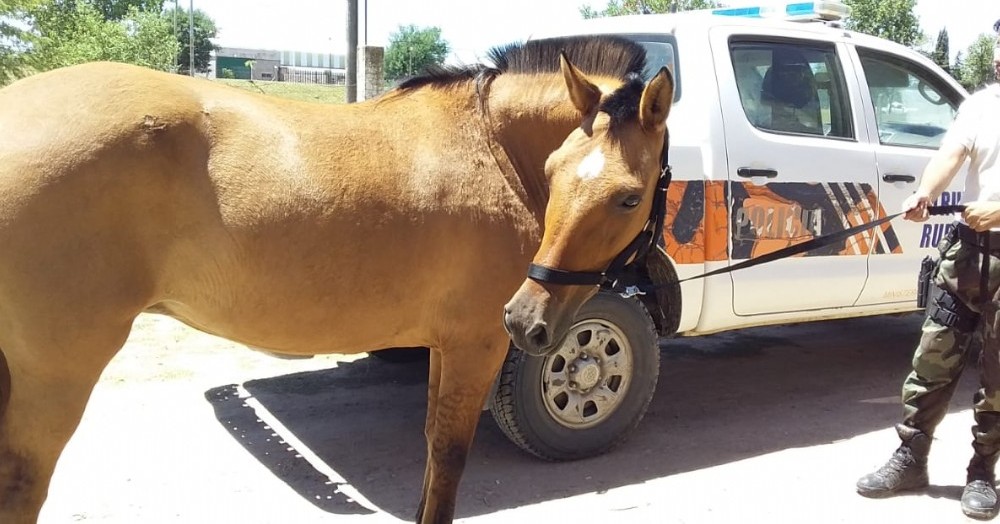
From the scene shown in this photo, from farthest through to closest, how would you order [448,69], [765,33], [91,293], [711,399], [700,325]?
[711,399]
[765,33]
[700,325]
[448,69]
[91,293]

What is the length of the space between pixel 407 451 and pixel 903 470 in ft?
8.07

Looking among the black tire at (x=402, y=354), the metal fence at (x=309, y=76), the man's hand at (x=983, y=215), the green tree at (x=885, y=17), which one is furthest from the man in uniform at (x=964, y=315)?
the metal fence at (x=309, y=76)

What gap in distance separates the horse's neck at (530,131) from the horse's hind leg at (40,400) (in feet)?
4.62

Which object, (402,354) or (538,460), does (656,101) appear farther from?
(402,354)

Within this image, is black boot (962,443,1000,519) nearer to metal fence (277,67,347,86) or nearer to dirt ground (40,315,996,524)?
dirt ground (40,315,996,524)

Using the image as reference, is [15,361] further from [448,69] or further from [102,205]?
[448,69]

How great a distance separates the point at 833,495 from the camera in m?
3.74

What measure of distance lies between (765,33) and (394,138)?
106 inches

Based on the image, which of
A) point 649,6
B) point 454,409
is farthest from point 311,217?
point 649,6

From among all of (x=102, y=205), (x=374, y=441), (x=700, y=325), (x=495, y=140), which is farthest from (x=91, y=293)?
(x=700, y=325)

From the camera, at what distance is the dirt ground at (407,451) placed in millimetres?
3531

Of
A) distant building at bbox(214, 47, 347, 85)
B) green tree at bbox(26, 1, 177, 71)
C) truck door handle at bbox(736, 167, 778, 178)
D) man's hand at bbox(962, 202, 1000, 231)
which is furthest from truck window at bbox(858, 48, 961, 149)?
distant building at bbox(214, 47, 347, 85)

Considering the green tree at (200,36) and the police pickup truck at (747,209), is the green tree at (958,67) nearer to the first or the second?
the police pickup truck at (747,209)

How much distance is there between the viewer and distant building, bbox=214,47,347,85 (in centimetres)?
6488
